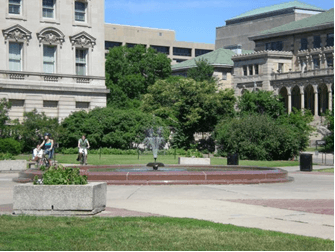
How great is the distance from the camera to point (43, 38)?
58625 millimetres

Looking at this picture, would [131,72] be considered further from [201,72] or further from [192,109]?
[192,109]

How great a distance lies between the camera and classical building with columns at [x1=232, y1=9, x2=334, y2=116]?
10838 cm

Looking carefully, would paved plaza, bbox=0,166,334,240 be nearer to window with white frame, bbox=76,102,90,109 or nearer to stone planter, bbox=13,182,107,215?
stone planter, bbox=13,182,107,215

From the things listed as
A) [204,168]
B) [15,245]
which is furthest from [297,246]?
[204,168]

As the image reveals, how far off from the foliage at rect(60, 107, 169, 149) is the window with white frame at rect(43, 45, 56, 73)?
4.38 metres

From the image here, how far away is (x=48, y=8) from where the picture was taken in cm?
5931

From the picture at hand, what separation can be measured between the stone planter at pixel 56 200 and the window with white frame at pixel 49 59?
43299 millimetres

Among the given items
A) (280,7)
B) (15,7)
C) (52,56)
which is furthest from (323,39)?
(15,7)

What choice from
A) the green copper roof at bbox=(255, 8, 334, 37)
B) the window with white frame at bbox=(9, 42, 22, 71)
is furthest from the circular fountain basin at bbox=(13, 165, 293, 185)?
the green copper roof at bbox=(255, 8, 334, 37)

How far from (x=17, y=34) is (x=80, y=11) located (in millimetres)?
6270

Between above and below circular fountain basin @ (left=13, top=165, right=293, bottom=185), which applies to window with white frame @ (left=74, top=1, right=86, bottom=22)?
above

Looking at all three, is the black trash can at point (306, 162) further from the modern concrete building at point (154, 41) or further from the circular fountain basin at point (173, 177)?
the modern concrete building at point (154, 41)

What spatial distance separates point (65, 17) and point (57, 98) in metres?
6.80

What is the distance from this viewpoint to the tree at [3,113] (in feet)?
175
